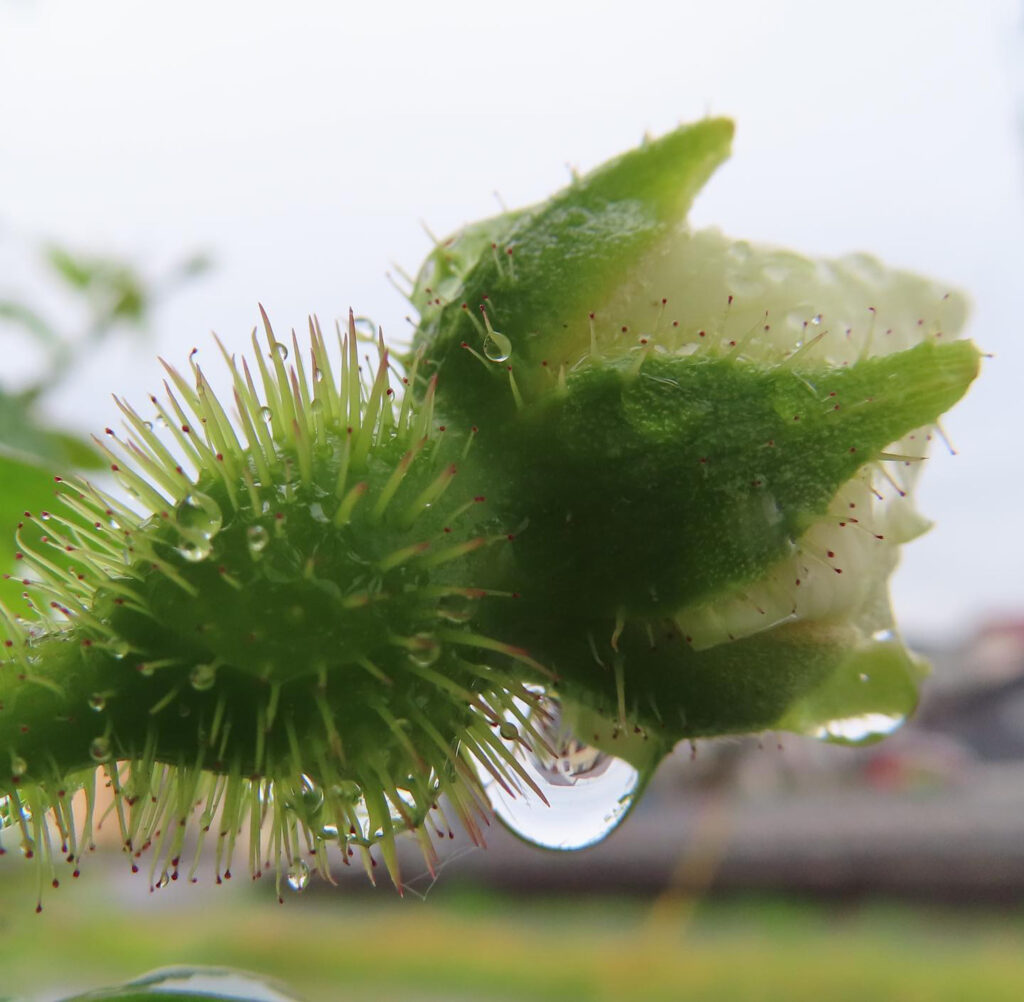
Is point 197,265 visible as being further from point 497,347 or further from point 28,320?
point 497,347

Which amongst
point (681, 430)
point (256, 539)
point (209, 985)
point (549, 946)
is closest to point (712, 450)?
point (681, 430)

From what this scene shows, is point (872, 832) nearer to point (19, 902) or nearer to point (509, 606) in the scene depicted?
point (19, 902)

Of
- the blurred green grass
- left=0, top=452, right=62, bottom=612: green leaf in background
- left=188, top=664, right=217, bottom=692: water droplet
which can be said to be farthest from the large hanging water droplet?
the blurred green grass

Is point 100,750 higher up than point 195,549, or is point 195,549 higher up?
point 195,549

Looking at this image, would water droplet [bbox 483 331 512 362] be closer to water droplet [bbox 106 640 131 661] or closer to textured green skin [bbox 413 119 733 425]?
textured green skin [bbox 413 119 733 425]

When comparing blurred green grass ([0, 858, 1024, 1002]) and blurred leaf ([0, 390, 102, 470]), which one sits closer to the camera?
blurred leaf ([0, 390, 102, 470])

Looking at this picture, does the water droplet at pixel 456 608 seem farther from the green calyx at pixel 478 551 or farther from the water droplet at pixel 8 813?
the water droplet at pixel 8 813

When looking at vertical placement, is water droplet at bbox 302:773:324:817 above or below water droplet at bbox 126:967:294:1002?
above
